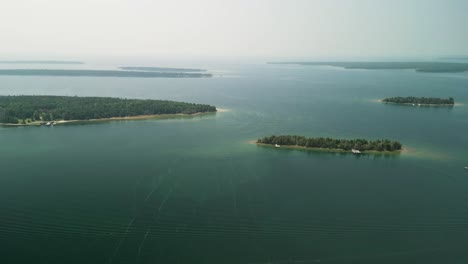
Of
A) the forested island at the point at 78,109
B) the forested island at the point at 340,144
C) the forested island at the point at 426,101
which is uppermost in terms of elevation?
the forested island at the point at 426,101

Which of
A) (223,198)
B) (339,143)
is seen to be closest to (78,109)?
(223,198)

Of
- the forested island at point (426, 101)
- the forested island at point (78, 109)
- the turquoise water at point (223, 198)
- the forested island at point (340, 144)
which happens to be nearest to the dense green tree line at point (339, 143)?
the forested island at point (340, 144)

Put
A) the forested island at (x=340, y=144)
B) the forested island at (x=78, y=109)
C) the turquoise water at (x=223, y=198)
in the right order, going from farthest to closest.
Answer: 1. the forested island at (x=78, y=109)
2. the forested island at (x=340, y=144)
3. the turquoise water at (x=223, y=198)

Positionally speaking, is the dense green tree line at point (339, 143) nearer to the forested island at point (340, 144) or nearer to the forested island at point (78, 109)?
the forested island at point (340, 144)

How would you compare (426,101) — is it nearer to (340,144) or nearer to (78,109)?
(340,144)

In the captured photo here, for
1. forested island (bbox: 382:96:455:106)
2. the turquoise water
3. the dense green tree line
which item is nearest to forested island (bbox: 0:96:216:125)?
the turquoise water

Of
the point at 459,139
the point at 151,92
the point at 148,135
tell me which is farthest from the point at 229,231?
the point at 151,92

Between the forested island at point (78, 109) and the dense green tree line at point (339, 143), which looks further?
the forested island at point (78, 109)

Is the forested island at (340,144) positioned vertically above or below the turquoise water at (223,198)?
above
